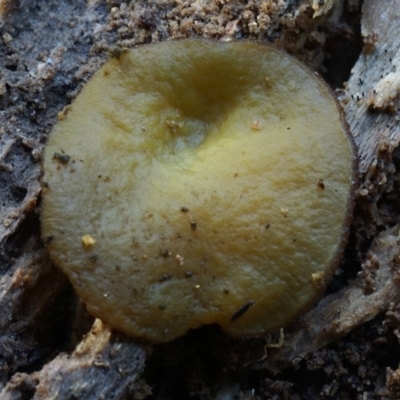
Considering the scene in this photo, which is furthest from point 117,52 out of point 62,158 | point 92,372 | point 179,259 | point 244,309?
point 92,372

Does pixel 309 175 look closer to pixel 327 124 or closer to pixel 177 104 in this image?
pixel 327 124

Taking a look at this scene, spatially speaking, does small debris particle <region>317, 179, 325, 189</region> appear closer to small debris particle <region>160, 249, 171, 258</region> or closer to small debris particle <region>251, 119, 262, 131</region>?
small debris particle <region>251, 119, 262, 131</region>

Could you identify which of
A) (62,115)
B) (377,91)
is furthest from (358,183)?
(62,115)

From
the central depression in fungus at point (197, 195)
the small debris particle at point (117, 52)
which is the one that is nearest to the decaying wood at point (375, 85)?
the central depression in fungus at point (197, 195)

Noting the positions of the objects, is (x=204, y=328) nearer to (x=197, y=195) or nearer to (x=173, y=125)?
(x=197, y=195)

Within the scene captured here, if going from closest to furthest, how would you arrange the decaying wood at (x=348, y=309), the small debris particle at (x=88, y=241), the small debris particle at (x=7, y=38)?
the small debris particle at (x=88, y=241), the decaying wood at (x=348, y=309), the small debris particle at (x=7, y=38)

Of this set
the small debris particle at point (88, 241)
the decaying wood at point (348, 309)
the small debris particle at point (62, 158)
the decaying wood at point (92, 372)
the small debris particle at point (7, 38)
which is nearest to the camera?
the decaying wood at point (92, 372)

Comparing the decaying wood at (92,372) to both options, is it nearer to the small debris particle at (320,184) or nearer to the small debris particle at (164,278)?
the small debris particle at (164,278)

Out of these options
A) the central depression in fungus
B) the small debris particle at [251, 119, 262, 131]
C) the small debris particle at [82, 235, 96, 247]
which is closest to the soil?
the central depression in fungus
